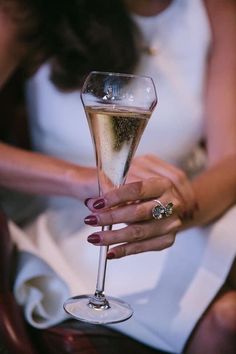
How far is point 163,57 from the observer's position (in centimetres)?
147

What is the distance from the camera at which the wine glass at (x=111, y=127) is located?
2.76 feet

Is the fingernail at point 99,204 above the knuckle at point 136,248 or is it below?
above

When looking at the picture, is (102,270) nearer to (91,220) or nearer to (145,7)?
(91,220)

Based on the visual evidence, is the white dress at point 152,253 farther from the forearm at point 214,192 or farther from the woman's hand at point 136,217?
the woman's hand at point 136,217

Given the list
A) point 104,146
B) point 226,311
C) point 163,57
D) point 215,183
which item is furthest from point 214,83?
point 104,146

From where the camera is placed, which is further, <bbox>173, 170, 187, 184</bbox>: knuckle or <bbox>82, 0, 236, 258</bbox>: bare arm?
<bbox>173, 170, 187, 184</bbox>: knuckle

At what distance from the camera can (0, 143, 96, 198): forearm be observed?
3.76 feet

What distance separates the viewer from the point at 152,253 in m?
1.21

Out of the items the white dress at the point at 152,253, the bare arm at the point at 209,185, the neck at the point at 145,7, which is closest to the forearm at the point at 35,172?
the white dress at the point at 152,253

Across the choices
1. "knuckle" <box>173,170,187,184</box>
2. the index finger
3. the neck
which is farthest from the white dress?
the index finger

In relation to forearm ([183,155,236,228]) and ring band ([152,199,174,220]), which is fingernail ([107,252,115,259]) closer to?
ring band ([152,199,174,220])

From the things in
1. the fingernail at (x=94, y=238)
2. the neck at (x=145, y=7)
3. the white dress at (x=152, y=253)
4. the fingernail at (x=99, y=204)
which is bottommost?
the white dress at (x=152, y=253)

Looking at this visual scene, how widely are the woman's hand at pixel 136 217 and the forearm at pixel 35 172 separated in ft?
0.60

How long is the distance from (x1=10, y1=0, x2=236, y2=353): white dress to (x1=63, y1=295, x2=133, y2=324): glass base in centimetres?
19
